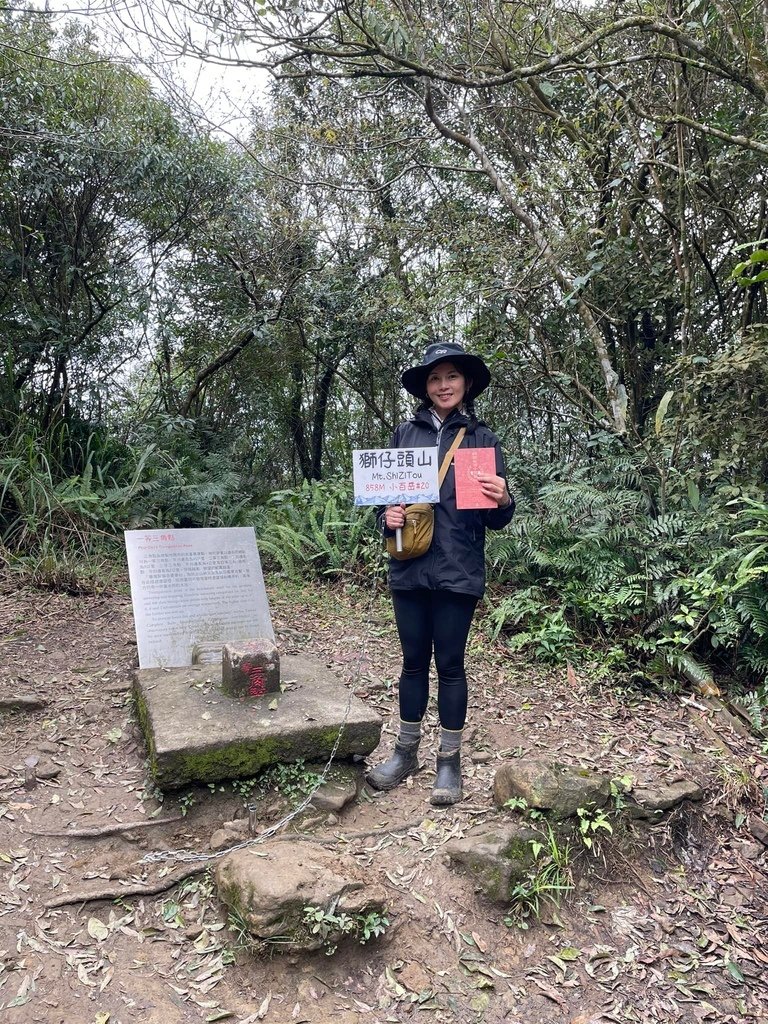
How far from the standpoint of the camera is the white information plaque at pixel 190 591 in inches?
151

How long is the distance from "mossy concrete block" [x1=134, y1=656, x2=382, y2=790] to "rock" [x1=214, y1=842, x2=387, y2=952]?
48 cm

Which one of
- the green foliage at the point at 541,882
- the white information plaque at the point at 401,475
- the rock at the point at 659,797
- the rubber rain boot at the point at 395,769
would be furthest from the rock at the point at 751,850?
the white information plaque at the point at 401,475

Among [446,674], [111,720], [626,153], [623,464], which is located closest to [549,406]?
[623,464]

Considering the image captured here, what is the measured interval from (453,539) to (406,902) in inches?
57.7

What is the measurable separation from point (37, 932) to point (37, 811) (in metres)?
0.72

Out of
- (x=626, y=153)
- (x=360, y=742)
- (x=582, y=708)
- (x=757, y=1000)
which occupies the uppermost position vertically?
(x=626, y=153)

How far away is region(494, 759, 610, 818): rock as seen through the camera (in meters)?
2.76

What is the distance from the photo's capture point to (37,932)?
7.64 feet

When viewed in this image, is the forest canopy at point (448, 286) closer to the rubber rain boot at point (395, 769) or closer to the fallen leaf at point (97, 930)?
the rubber rain boot at point (395, 769)

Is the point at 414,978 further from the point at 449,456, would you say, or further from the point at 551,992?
the point at 449,456

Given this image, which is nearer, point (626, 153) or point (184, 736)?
point (184, 736)

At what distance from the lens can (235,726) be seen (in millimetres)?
3043

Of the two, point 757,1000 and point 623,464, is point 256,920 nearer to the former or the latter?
point 757,1000

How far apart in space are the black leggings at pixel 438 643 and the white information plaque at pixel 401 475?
0.44 metres
